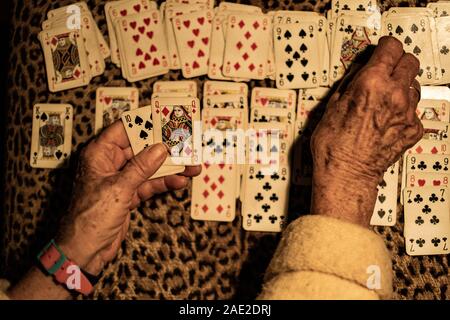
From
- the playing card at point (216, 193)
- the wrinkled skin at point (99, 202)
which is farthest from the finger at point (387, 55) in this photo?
the wrinkled skin at point (99, 202)

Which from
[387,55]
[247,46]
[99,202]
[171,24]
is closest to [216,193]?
[99,202]

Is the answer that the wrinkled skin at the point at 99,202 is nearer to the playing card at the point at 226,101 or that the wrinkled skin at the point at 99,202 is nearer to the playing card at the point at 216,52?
the playing card at the point at 226,101

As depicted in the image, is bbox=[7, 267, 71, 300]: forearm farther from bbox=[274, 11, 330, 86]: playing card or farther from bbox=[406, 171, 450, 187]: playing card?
bbox=[406, 171, 450, 187]: playing card

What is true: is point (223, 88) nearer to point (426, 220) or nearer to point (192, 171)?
point (192, 171)

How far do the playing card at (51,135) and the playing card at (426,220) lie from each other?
1.62 m

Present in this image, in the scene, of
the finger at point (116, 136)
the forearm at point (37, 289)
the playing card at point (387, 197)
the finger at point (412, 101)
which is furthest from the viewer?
the playing card at point (387, 197)

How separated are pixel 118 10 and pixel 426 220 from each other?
5.74 ft

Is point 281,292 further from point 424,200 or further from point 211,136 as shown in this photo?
point 424,200

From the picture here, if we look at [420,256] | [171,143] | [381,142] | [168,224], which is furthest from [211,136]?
[420,256]

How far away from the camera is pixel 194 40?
6.66 ft

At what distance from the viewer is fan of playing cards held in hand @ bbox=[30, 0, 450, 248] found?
76.9 inches

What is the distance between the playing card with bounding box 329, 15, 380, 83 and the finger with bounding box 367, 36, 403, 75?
0.22m

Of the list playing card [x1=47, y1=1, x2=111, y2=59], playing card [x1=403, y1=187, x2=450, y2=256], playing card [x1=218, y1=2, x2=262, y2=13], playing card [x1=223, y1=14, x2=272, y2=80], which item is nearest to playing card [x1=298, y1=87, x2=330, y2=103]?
playing card [x1=223, y1=14, x2=272, y2=80]

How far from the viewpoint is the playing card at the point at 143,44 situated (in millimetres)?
2039
